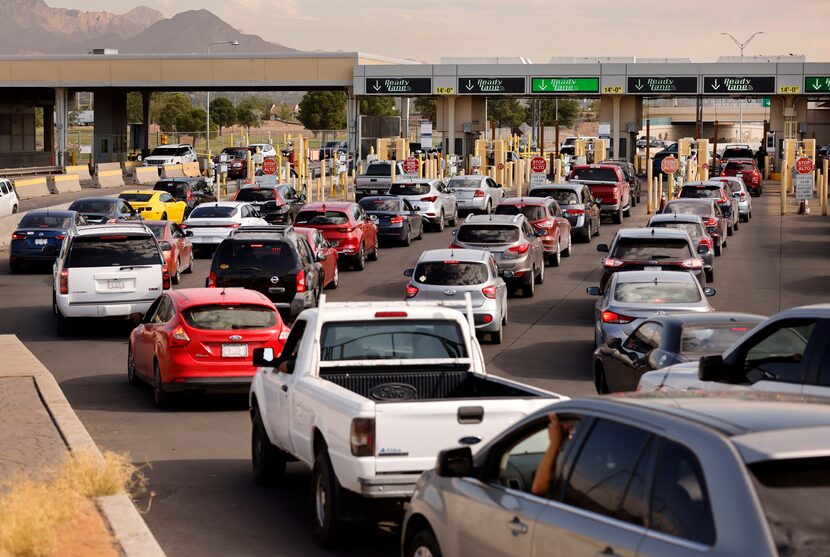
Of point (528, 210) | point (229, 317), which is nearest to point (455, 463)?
point (229, 317)

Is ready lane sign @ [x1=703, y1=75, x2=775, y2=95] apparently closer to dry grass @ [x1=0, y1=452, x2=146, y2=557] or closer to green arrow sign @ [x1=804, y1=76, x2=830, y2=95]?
green arrow sign @ [x1=804, y1=76, x2=830, y2=95]

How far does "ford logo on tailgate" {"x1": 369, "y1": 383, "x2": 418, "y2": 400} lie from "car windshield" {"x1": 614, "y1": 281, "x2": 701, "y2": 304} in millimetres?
9925

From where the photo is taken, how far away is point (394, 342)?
1156 cm

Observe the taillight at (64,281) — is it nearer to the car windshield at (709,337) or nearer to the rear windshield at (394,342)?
the car windshield at (709,337)

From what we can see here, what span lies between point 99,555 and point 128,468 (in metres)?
2.41

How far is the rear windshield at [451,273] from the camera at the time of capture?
2383 cm

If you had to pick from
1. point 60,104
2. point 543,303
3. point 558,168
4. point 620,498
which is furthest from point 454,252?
point 60,104

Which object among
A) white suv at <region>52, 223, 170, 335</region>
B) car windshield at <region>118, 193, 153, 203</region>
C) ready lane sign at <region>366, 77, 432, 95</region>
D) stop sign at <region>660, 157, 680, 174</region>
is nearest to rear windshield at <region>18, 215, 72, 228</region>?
car windshield at <region>118, 193, 153, 203</region>

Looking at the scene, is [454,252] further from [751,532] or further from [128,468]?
[751,532]

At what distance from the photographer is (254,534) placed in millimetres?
10852

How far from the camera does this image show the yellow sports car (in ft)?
138

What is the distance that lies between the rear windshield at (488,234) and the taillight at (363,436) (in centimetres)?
1950

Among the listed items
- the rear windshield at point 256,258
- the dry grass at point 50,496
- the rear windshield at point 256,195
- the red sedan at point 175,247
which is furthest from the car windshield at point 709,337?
the rear windshield at point 256,195

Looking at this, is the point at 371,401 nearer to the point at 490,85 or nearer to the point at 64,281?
the point at 64,281
